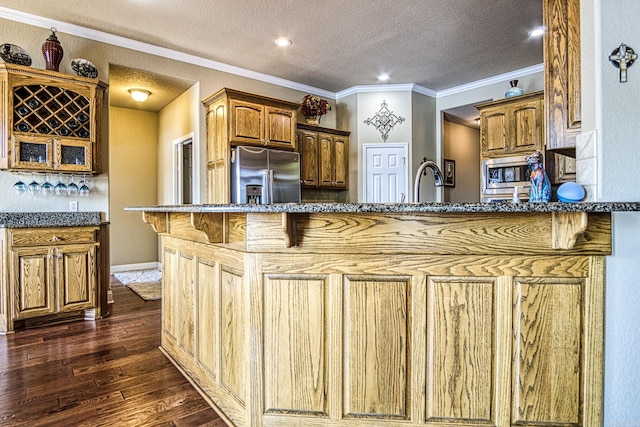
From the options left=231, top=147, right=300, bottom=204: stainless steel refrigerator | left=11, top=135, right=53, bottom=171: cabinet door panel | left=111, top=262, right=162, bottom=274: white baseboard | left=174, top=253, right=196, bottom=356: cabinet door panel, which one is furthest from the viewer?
left=111, top=262, right=162, bottom=274: white baseboard

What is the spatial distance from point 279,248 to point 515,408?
111 centimetres

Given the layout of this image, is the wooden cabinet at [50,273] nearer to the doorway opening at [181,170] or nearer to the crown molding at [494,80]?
the doorway opening at [181,170]

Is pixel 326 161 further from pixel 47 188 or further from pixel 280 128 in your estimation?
pixel 47 188

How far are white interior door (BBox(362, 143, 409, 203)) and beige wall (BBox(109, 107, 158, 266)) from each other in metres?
3.62

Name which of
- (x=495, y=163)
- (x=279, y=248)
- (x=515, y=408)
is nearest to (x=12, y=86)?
(x=279, y=248)

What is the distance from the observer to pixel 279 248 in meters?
1.50

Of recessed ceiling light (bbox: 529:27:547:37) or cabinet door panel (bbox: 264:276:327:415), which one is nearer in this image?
cabinet door panel (bbox: 264:276:327:415)

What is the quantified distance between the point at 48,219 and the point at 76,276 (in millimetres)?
551

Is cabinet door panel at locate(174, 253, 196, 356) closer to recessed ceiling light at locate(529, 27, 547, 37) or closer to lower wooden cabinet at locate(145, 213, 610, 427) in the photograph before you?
lower wooden cabinet at locate(145, 213, 610, 427)

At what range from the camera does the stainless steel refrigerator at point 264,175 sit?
4156 mm

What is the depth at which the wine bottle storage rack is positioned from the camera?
3082 millimetres

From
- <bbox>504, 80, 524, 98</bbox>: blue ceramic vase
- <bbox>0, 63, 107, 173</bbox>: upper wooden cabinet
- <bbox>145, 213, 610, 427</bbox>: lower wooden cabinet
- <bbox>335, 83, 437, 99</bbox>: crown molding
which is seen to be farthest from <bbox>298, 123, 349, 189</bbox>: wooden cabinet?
<bbox>145, 213, 610, 427</bbox>: lower wooden cabinet

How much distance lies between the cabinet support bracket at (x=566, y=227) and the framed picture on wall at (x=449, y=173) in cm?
507

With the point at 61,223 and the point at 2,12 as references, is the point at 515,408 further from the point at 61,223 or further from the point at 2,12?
the point at 2,12
